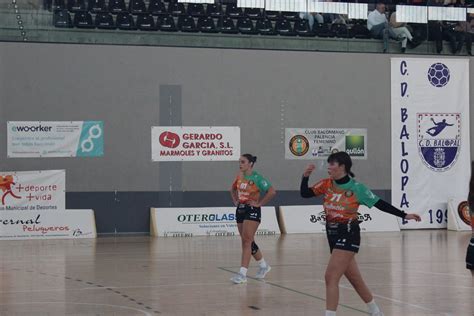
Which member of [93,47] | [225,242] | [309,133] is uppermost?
[93,47]

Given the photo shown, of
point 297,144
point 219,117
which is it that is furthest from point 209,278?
point 297,144

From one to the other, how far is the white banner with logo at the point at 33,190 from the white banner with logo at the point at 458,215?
11879 mm

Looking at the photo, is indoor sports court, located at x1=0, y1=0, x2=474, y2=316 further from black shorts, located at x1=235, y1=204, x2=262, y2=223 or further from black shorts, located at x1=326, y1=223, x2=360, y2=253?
black shorts, located at x1=326, y1=223, x2=360, y2=253

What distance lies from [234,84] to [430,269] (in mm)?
11879

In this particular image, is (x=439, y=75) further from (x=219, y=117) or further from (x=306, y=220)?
(x=219, y=117)

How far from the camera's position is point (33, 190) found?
1013 inches

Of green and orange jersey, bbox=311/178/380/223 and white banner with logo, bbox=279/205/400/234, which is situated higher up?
green and orange jersey, bbox=311/178/380/223

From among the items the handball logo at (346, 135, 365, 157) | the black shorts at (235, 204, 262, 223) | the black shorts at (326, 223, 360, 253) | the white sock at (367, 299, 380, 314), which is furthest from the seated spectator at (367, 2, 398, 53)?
the black shorts at (326, 223, 360, 253)

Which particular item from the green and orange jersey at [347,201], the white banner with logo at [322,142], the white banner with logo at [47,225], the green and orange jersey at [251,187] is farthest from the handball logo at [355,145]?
the green and orange jersey at [347,201]

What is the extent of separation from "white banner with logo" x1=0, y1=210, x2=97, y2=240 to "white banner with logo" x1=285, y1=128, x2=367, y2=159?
648cm

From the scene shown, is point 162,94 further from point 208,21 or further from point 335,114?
point 335,114

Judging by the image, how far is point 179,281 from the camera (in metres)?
15.4

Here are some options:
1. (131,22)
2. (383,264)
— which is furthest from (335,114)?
(383,264)

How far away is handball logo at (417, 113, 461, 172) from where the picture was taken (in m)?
28.9
